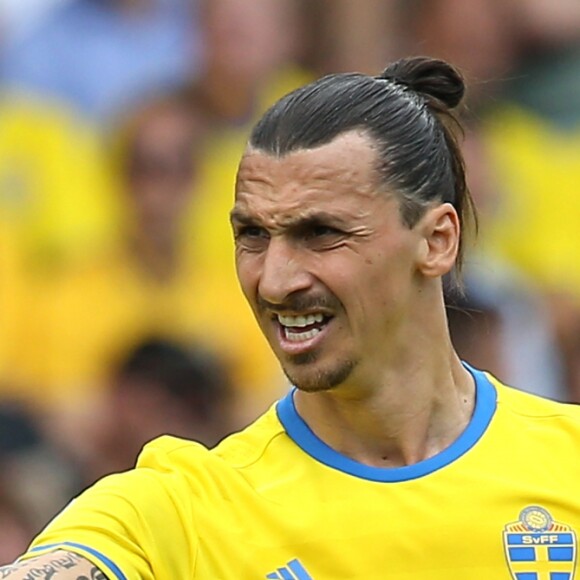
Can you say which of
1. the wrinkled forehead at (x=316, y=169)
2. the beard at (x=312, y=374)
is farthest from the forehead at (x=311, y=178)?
the beard at (x=312, y=374)

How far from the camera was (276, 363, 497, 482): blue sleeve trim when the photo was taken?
10.2ft

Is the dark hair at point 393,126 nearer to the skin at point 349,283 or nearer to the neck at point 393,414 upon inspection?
the skin at point 349,283

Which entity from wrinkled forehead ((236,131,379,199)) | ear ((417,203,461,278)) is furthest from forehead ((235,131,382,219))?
ear ((417,203,461,278))

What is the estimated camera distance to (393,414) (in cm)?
316

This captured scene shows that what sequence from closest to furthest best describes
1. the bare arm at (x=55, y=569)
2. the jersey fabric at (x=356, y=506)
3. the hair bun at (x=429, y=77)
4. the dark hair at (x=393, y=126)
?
the bare arm at (x=55, y=569) → the jersey fabric at (x=356, y=506) → the dark hair at (x=393, y=126) → the hair bun at (x=429, y=77)

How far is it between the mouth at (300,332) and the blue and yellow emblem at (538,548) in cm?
53

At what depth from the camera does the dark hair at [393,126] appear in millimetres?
3035

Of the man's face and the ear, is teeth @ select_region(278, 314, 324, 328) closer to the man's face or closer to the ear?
the man's face

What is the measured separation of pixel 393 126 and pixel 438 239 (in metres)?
0.24

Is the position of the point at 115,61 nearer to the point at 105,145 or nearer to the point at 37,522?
the point at 105,145

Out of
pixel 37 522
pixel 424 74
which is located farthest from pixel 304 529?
pixel 37 522

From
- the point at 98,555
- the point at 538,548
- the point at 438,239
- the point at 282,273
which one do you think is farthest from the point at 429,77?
the point at 98,555

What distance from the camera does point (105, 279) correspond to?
7.20 meters

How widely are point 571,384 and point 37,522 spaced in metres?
2.48
